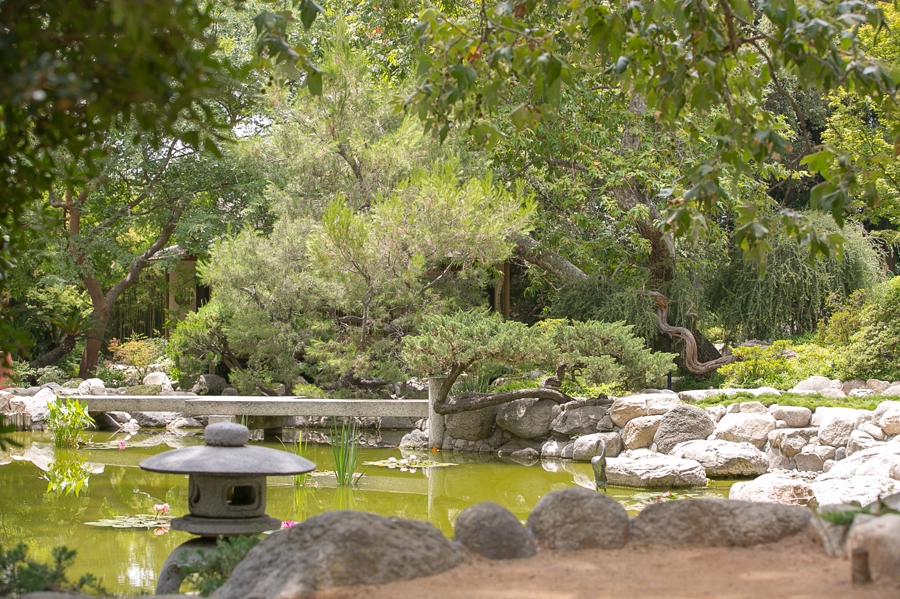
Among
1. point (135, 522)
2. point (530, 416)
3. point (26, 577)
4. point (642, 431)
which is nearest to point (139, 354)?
point (530, 416)

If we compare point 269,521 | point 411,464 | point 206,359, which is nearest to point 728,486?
point 411,464

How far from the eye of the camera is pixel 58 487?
7.20m

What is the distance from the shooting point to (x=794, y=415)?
789cm

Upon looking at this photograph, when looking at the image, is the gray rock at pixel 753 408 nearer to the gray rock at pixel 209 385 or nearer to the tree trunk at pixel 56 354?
the gray rock at pixel 209 385

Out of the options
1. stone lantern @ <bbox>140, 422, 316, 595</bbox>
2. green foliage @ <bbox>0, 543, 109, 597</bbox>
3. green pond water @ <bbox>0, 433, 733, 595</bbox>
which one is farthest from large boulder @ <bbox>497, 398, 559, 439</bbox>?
green foliage @ <bbox>0, 543, 109, 597</bbox>

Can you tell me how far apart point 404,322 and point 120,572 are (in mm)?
5688

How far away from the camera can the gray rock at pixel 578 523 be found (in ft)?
9.59

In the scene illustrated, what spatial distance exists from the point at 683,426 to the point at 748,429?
0.61 metres

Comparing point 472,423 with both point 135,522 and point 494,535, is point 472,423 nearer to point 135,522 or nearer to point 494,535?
point 135,522

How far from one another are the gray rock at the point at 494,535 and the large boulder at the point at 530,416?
21.6 feet

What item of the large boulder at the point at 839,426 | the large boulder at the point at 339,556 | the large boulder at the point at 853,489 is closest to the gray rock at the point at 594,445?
the large boulder at the point at 839,426

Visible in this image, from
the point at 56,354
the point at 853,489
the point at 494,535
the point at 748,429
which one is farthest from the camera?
the point at 56,354

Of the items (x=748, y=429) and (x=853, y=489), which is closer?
(x=853, y=489)

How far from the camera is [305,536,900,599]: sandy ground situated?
7.79 ft
